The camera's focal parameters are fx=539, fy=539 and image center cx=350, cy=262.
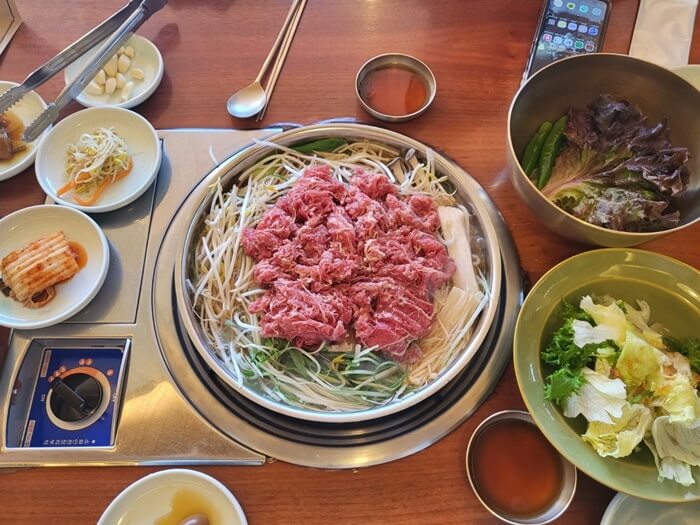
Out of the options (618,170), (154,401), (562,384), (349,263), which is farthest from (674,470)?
(154,401)

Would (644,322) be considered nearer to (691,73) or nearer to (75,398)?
(691,73)

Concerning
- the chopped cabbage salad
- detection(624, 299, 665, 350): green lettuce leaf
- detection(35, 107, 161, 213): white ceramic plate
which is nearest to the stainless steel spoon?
detection(35, 107, 161, 213): white ceramic plate

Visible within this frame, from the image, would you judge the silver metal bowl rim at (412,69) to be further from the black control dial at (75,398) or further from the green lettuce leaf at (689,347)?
the black control dial at (75,398)

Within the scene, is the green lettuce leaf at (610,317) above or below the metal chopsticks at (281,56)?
below

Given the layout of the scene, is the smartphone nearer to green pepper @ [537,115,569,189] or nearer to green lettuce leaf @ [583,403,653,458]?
green pepper @ [537,115,569,189]

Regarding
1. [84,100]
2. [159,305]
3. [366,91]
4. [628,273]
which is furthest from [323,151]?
[628,273]

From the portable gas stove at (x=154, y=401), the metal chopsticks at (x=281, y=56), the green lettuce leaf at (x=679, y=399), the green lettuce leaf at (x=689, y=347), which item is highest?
the metal chopsticks at (x=281, y=56)

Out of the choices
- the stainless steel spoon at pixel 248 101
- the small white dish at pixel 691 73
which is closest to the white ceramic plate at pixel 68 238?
the stainless steel spoon at pixel 248 101
